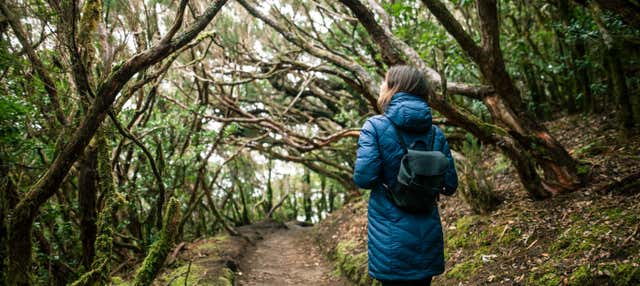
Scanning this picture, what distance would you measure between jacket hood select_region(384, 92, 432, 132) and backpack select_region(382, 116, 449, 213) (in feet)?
0.55

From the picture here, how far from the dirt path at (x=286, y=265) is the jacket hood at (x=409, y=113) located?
161 inches

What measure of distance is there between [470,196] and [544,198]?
36.2 inches

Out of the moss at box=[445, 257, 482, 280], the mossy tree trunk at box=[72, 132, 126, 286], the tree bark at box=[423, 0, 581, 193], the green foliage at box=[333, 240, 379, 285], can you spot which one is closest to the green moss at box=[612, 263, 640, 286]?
the moss at box=[445, 257, 482, 280]

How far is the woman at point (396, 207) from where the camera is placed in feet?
8.97

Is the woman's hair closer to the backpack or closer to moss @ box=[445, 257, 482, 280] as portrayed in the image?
the backpack

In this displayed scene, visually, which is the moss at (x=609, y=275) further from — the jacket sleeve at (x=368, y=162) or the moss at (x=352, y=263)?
the moss at (x=352, y=263)

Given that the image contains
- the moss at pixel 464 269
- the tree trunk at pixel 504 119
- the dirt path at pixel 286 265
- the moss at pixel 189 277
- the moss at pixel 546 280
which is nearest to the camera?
the moss at pixel 546 280

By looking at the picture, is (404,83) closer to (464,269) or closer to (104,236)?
(464,269)

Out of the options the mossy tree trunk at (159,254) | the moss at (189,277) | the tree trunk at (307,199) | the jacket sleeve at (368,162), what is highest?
the tree trunk at (307,199)

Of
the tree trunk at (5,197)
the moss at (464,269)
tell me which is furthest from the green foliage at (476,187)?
the tree trunk at (5,197)

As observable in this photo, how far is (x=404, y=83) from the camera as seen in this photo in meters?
2.96

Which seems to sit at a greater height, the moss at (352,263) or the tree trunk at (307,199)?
the tree trunk at (307,199)

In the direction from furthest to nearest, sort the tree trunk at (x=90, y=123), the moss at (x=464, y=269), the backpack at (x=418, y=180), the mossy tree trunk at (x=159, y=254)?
the moss at (x=464, y=269) < the mossy tree trunk at (x=159, y=254) < the tree trunk at (x=90, y=123) < the backpack at (x=418, y=180)

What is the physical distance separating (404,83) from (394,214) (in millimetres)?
900
